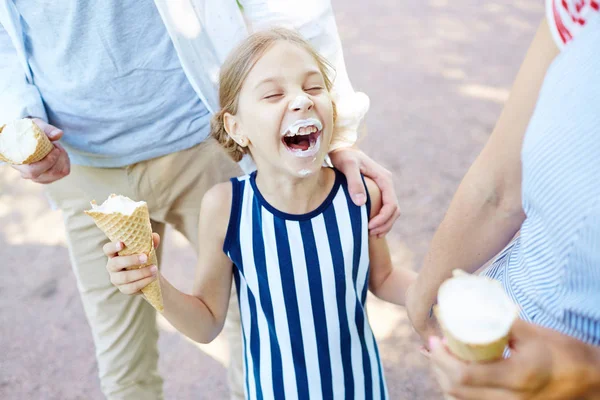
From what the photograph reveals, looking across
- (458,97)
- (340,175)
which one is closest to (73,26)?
(340,175)

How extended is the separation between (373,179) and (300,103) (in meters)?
0.44

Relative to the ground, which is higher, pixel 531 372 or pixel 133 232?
pixel 531 372

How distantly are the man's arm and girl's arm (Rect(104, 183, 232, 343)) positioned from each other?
0.62 metres

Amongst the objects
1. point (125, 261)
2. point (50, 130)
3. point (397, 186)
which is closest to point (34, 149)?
point (50, 130)

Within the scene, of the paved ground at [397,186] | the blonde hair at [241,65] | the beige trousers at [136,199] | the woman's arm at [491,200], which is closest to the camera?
the woman's arm at [491,200]

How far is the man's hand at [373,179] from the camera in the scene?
6.16 ft

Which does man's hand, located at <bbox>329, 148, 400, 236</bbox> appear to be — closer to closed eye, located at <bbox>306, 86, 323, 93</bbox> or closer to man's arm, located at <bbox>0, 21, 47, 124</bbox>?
closed eye, located at <bbox>306, 86, 323, 93</bbox>

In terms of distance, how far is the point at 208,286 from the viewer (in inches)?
75.2

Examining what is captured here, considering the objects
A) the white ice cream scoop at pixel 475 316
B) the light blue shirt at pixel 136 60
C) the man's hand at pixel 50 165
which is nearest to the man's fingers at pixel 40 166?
the man's hand at pixel 50 165

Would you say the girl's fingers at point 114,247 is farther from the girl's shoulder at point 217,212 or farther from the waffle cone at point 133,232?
the girl's shoulder at point 217,212

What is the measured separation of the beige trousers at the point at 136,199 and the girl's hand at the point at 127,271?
0.62 metres

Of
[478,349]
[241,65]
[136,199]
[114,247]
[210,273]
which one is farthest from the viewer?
[136,199]

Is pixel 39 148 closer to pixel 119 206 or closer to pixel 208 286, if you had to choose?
pixel 119 206

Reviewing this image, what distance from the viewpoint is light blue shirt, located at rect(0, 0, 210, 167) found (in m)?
1.91
